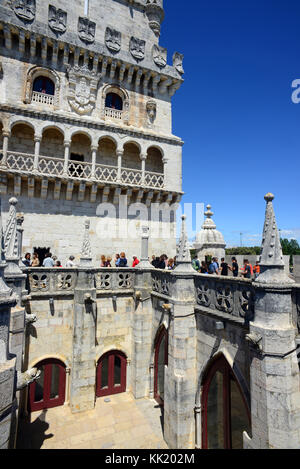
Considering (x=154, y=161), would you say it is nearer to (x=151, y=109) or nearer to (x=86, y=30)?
(x=151, y=109)

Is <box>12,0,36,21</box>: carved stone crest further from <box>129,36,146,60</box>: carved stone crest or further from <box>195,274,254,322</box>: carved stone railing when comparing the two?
<box>195,274,254,322</box>: carved stone railing

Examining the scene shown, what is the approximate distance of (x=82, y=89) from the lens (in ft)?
60.1

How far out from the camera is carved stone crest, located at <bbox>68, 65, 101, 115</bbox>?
18062mm

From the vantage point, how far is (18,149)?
691 inches

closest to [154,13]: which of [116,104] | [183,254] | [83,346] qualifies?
[116,104]

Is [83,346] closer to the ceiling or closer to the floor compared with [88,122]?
closer to the floor

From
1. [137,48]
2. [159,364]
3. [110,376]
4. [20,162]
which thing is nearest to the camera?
[159,364]

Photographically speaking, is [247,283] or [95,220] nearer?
[247,283]

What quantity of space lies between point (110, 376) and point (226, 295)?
8.55 meters

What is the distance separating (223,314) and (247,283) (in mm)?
1505

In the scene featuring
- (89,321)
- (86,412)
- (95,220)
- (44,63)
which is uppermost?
(44,63)
